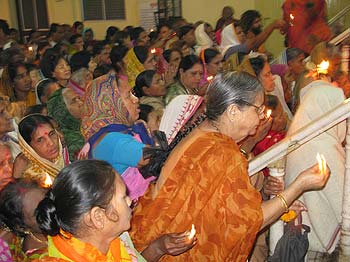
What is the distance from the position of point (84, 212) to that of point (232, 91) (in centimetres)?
74

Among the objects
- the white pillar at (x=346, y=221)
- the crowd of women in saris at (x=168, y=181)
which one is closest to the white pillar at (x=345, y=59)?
the crowd of women in saris at (x=168, y=181)

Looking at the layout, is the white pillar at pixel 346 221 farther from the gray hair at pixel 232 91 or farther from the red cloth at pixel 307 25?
the red cloth at pixel 307 25

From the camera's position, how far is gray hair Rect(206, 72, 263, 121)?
1.77 meters

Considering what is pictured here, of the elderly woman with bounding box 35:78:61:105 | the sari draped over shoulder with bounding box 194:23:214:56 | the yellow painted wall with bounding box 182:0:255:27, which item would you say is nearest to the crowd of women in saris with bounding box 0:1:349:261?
Result: the elderly woman with bounding box 35:78:61:105

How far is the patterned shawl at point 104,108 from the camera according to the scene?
2506 mm

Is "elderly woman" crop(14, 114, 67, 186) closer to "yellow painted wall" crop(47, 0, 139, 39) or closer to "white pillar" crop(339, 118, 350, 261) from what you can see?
"white pillar" crop(339, 118, 350, 261)

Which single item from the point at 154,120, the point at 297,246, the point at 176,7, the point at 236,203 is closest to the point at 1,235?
the point at 236,203

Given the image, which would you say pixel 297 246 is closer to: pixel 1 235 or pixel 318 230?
pixel 318 230

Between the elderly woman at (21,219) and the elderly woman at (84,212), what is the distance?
0.49 metres

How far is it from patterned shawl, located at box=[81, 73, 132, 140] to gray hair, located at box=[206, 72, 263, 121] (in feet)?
2.68

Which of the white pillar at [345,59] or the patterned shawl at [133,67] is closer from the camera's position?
the white pillar at [345,59]

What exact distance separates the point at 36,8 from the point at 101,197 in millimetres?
11170

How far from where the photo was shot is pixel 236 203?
1.72 m

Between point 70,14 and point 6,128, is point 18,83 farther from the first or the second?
point 70,14
